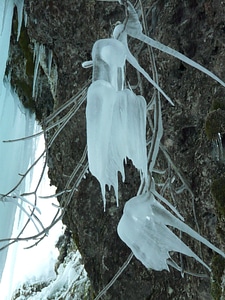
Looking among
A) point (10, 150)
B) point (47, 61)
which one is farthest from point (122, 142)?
point (10, 150)

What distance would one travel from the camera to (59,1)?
276 centimetres

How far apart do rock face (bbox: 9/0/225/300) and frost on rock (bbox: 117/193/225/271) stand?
50 cm

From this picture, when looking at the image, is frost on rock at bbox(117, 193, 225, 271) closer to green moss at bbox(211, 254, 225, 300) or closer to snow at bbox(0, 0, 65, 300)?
green moss at bbox(211, 254, 225, 300)

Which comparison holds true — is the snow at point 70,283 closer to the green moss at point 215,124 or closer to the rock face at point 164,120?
the rock face at point 164,120

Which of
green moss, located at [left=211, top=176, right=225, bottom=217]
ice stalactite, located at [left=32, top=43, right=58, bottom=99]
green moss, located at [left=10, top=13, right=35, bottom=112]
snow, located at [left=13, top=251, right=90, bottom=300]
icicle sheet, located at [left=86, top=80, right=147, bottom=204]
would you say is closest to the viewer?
icicle sheet, located at [left=86, top=80, right=147, bottom=204]

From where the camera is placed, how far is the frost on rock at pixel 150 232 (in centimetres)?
81

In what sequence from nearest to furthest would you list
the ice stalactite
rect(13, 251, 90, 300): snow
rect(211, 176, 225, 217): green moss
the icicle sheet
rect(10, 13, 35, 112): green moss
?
the icicle sheet → rect(211, 176, 225, 217): green moss → the ice stalactite → rect(10, 13, 35, 112): green moss → rect(13, 251, 90, 300): snow

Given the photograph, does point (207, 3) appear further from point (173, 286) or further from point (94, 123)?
point (173, 286)

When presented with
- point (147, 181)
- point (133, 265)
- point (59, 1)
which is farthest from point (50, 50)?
point (147, 181)

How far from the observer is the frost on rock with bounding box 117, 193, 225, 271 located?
814 millimetres

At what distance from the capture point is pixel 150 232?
82cm

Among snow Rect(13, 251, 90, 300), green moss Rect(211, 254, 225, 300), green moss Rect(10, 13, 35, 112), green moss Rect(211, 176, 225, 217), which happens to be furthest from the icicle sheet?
snow Rect(13, 251, 90, 300)

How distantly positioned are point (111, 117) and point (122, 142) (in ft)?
0.16

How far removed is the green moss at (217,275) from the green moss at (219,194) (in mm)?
162
